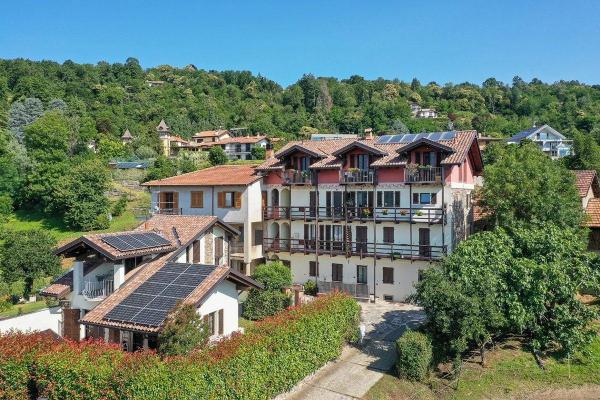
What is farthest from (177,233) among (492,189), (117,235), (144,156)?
(144,156)

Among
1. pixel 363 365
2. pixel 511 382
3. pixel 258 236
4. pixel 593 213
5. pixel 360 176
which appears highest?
pixel 360 176

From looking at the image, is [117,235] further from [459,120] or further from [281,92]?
[281,92]

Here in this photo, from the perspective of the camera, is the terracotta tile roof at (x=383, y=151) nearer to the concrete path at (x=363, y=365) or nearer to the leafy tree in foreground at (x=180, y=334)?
the concrete path at (x=363, y=365)

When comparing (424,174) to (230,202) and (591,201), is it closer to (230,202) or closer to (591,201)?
(230,202)

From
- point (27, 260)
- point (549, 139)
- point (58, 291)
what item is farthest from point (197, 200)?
point (549, 139)

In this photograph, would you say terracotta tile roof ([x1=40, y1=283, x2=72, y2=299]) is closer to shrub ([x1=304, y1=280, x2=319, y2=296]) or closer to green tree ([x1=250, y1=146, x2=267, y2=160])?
shrub ([x1=304, y1=280, x2=319, y2=296])

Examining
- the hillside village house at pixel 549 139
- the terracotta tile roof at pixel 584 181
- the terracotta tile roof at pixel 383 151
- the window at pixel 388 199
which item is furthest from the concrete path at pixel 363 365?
the hillside village house at pixel 549 139

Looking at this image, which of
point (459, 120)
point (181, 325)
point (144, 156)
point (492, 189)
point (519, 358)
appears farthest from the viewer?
point (459, 120)
